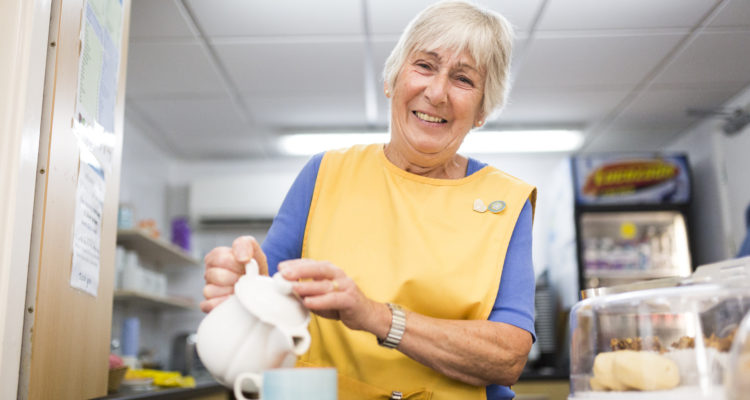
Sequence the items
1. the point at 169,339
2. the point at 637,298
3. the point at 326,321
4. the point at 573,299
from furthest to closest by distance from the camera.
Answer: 1. the point at 169,339
2. the point at 573,299
3. the point at 326,321
4. the point at 637,298

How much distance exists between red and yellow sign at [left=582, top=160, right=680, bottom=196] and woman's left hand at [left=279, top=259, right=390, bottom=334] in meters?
3.91

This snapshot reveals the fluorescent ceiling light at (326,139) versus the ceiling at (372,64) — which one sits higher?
the ceiling at (372,64)

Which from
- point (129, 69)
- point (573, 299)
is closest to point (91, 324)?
point (129, 69)

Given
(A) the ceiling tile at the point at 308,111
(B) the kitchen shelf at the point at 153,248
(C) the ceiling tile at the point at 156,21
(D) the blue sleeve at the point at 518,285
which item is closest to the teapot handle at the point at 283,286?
(D) the blue sleeve at the point at 518,285

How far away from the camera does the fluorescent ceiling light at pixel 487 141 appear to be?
502cm

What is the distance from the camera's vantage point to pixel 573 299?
4.57m

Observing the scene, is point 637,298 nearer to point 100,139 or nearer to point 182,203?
point 100,139

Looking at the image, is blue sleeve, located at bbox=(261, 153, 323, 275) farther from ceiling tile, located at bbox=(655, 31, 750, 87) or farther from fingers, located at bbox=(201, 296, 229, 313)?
ceiling tile, located at bbox=(655, 31, 750, 87)

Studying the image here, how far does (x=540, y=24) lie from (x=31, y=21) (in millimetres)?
2561

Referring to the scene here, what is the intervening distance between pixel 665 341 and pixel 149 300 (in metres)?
4.06

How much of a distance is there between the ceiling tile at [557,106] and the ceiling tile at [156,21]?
197cm

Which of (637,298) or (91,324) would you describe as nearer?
(637,298)

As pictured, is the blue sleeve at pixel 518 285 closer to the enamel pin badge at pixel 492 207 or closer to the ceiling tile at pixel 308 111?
the enamel pin badge at pixel 492 207

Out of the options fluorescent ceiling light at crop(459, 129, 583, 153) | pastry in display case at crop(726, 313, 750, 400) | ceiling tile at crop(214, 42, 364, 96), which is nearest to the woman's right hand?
pastry in display case at crop(726, 313, 750, 400)
